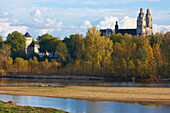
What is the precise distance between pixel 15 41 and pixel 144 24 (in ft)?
231

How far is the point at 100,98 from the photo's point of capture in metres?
46.2

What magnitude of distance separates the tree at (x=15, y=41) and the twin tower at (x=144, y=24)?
61471 millimetres

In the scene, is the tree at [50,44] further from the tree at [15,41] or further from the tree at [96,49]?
the tree at [96,49]

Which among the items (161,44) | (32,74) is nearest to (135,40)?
(161,44)

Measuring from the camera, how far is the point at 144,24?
609 feet

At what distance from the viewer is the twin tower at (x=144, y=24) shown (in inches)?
7082

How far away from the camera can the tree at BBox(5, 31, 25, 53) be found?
17125 centimetres

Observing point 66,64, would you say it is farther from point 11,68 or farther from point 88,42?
point 11,68

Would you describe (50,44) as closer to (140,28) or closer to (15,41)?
(15,41)

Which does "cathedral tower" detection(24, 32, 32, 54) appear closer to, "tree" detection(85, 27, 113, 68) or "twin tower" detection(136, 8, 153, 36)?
"twin tower" detection(136, 8, 153, 36)

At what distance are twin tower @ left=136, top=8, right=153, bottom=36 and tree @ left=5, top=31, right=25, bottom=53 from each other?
61471mm

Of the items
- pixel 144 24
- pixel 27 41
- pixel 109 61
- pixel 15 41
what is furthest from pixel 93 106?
pixel 27 41

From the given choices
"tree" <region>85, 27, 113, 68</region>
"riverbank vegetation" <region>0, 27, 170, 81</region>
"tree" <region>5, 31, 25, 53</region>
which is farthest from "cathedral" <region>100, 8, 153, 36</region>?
"tree" <region>85, 27, 113, 68</region>

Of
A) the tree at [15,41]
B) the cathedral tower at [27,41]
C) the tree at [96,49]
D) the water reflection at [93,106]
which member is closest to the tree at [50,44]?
the tree at [15,41]
